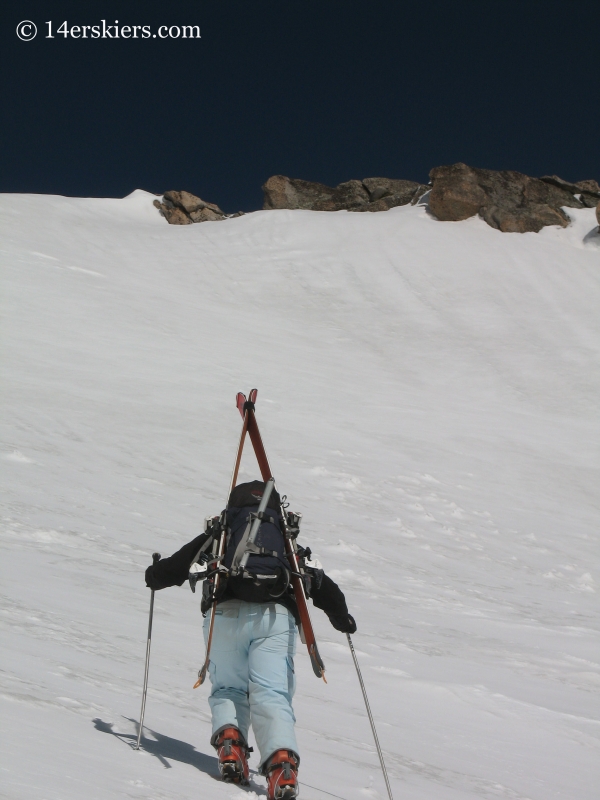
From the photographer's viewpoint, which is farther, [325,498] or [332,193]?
[332,193]

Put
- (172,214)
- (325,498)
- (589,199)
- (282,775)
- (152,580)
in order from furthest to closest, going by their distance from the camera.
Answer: (172,214) < (589,199) < (325,498) < (152,580) < (282,775)

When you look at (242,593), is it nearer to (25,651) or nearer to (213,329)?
(25,651)

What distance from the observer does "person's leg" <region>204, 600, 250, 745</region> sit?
11.1 feet

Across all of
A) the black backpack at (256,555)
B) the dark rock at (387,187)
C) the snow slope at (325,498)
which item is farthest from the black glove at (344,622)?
the dark rock at (387,187)

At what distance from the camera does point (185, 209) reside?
47.8 m

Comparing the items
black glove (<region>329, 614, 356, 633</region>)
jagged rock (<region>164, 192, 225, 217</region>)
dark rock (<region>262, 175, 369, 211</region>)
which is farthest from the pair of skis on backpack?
dark rock (<region>262, 175, 369, 211</region>)

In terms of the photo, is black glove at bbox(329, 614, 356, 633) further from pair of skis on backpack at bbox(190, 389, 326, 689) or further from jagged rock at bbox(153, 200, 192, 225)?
jagged rock at bbox(153, 200, 192, 225)

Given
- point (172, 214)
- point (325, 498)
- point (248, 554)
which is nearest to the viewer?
point (248, 554)

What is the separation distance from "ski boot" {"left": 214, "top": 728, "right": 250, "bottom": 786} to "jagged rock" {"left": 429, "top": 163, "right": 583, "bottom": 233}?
40.0 metres

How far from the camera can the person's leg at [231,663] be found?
3395mm

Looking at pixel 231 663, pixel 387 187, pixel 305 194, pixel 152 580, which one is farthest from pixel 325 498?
pixel 387 187

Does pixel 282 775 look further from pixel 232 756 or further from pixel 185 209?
pixel 185 209

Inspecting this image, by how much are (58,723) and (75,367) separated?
46.4 ft

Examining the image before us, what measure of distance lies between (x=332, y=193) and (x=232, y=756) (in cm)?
4989
